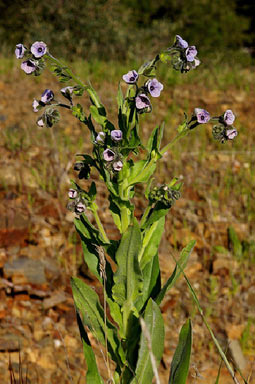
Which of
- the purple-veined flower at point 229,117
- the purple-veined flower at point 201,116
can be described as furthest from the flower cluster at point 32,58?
the purple-veined flower at point 229,117

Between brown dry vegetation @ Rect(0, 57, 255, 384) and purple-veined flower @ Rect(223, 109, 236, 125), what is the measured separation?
1315mm

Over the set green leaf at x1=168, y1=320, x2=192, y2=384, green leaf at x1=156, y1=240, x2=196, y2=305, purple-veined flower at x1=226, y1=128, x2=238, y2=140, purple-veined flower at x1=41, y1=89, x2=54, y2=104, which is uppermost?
purple-veined flower at x1=41, y1=89, x2=54, y2=104

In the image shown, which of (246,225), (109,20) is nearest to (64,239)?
(246,225)

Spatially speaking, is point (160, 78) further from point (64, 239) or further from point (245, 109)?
point (64, 239)

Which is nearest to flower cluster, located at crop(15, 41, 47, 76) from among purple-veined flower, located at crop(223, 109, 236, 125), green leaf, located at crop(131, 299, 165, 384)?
purple-veined flower, located at crop(223, 109, 236, 125)

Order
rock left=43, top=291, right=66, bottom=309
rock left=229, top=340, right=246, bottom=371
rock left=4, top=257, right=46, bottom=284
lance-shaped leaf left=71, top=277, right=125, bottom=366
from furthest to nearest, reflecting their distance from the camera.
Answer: rock left=4, top=257, right=46, bottom=284
rock left=43, top=291, right=66, bottom=309
rock left=229, top=340, right=246, bottom=371
lance-shaped leaf left=71, top=277, right=125, bottom=366

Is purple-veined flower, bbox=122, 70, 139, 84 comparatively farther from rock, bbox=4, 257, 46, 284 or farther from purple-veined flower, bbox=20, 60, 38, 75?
rock, bbox=4, 257, 46, 284

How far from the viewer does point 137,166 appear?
2137 mm

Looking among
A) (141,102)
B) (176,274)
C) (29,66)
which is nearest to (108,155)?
(141,102)

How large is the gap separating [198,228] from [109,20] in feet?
36.0

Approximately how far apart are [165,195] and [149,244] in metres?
0.26

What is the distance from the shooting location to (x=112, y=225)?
4539 millimetres

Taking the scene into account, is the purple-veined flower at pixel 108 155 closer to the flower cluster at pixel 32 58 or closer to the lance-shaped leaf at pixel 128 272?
the lance-shaped leaf at pixel 128 272

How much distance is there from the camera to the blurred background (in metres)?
3.62
